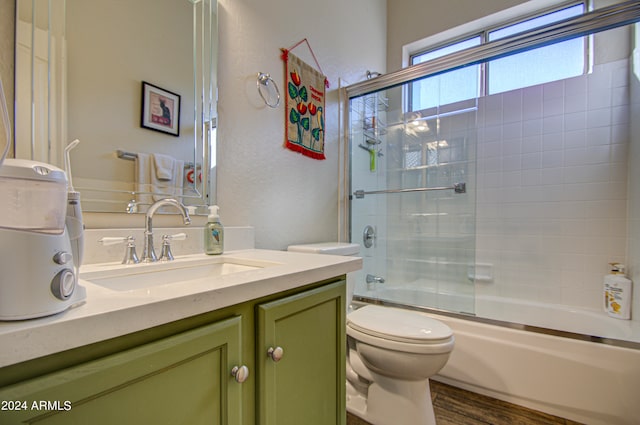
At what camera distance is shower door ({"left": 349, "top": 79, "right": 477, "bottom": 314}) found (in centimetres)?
205

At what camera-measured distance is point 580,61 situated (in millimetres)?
1979

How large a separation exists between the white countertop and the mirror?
0.35 metres

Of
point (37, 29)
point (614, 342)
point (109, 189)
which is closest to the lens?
point (37, 29)

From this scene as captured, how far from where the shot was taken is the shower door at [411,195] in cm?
205

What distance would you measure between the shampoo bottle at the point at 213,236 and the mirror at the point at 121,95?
5.0 inches

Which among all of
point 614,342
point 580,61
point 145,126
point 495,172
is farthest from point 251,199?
point 580,61

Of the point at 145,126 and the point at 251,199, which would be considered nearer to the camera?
the point at 145,126

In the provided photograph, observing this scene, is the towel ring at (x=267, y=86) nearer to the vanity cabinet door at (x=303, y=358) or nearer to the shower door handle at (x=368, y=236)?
the vanity cabinet door at (x=303, y=358)

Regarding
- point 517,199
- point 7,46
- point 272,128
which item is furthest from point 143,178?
point 517,199

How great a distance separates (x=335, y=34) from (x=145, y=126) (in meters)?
1.51

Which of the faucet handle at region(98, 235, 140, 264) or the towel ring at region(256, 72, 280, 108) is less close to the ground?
the towel ring at region(256, 72, 280, 108)

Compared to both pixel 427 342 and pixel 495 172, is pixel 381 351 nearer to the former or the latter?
pixel 427 342

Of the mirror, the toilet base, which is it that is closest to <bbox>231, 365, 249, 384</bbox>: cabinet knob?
the mirror

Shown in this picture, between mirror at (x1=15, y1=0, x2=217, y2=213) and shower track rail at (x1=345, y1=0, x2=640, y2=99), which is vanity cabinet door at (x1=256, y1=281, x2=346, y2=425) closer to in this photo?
mirror at (x1=15, y1=0, x2=217, y2=213)
